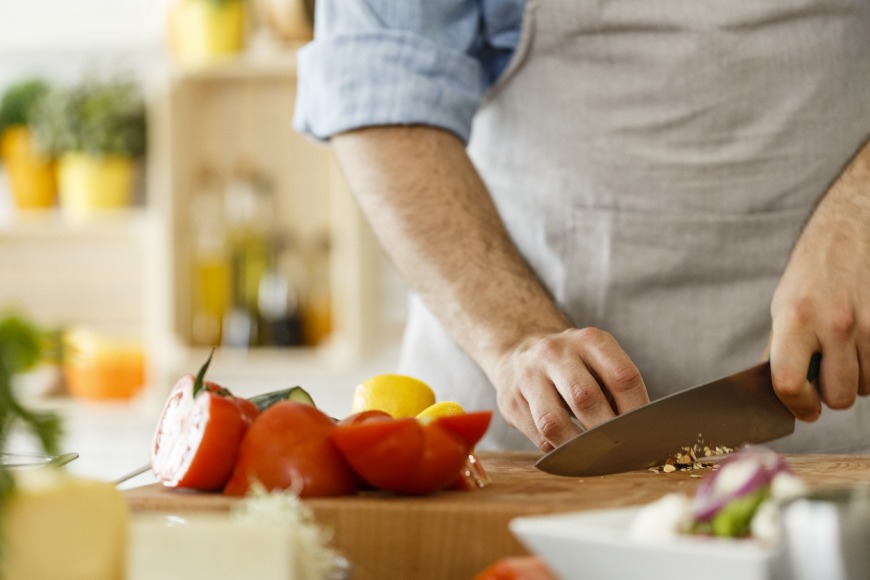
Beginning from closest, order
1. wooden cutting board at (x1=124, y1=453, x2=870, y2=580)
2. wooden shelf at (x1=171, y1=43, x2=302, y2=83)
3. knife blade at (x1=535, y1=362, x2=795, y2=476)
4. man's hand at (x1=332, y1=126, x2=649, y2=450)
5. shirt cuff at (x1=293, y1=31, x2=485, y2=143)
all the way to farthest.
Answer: wooden cutting board at (x1=124, y1=453, x2=870, y2=580), knife blade at (x1=535, y1=362, x2=795, y2=476), man's hand at (x1=332, y1=126, x2=649, y2=450), shirt cuff at (x1=293, y1=31, x2=485, y2=143), wooden shelf at (x1=171, y1=43, x2=302, y2=83)

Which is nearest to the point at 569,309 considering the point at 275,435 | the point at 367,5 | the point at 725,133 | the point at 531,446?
the point at 531,446

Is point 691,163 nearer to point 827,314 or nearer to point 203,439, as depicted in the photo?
point 827,314

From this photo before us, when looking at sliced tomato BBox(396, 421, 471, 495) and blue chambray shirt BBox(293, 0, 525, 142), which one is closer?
sliced tomato BBox(396, 421, 471, 495)

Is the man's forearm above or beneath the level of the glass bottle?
above

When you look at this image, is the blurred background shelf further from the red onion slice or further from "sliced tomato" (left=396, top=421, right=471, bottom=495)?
the red onion slice

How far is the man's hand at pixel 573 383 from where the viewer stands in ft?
3.27

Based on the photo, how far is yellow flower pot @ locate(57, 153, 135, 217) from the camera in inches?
106

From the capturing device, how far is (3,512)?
50cm

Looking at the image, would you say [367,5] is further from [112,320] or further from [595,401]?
[112,320]

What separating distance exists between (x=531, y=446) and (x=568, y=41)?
1.50 ft

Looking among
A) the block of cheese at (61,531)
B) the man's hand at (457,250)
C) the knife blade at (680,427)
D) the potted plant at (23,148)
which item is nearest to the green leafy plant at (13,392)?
the block of cheese at (61,531)

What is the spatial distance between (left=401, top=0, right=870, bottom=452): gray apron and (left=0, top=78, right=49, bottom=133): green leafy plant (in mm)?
1828

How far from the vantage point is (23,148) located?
9.09 feet

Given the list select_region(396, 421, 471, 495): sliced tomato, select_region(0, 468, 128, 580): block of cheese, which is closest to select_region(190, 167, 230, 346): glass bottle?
select_region(396, 421, 471, 495): sliced tomato
